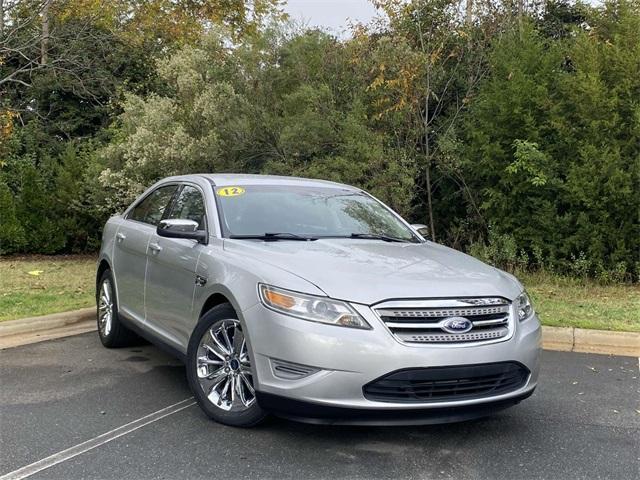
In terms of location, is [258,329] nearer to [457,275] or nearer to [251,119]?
[457,275]

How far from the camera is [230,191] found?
488cm

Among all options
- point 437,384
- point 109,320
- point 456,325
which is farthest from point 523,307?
point 109,320

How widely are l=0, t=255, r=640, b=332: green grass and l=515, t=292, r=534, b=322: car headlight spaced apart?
284 centimetres

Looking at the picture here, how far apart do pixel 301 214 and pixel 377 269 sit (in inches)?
49.0

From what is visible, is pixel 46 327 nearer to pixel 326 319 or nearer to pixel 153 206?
pixel 153 206

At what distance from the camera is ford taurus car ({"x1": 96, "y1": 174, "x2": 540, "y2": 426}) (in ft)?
10.9

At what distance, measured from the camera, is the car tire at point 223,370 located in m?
3.78

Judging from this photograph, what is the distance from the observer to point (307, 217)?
4.84 m

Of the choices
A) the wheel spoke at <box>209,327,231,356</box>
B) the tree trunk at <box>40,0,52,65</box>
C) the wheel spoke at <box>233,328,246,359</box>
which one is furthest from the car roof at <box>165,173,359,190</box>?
the tree trunk at <box>40,0,52,65</box>

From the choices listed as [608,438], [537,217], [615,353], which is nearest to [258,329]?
[608,438]

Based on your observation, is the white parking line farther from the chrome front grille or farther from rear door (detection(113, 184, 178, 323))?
the chrome front grille

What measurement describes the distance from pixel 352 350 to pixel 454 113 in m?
9.14

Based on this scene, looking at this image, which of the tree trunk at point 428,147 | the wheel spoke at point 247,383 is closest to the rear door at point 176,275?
the wheel spoke at point 247,383

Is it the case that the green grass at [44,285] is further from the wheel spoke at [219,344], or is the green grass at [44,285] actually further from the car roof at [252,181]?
the wheel spoke at [219,344]
